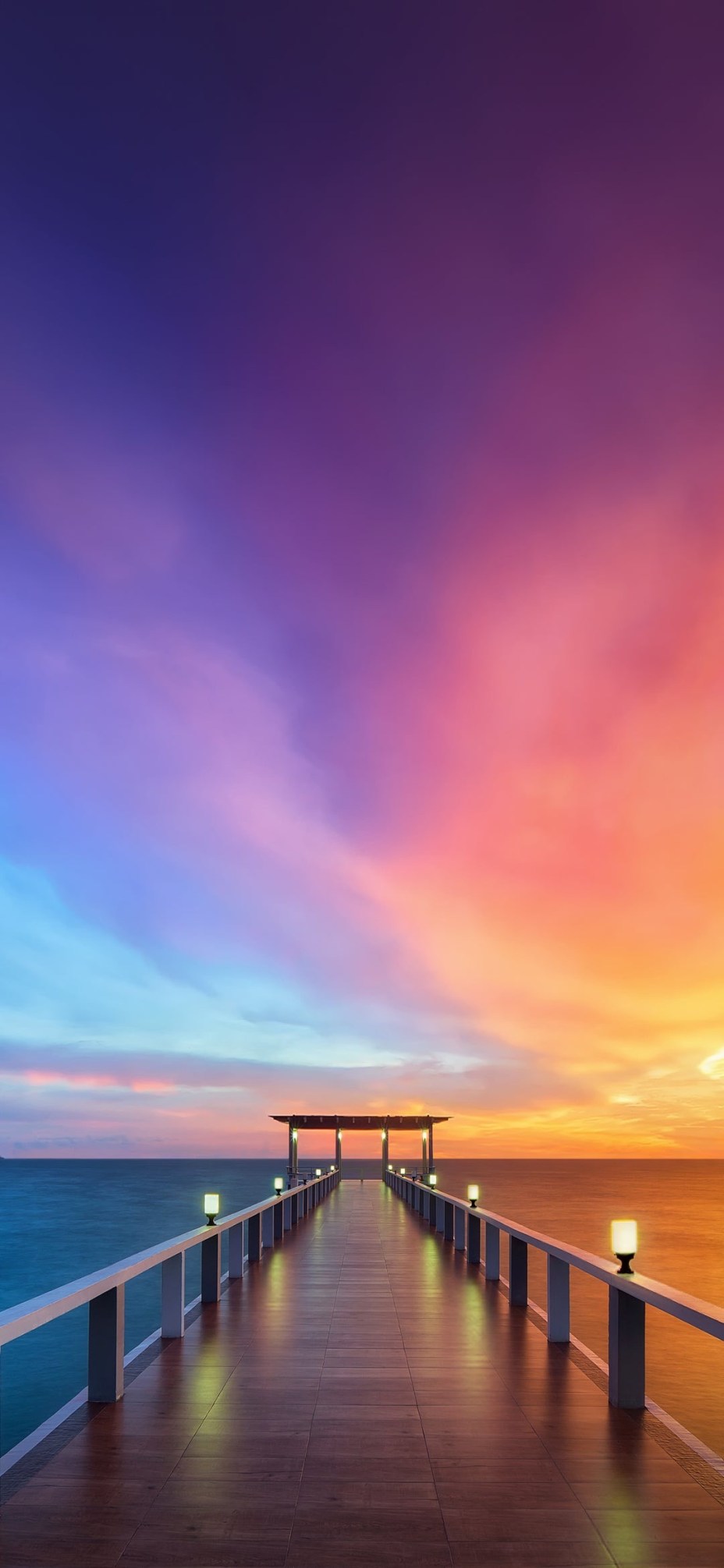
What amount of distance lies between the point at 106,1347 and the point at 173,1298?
1764mm

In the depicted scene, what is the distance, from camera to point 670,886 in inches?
874

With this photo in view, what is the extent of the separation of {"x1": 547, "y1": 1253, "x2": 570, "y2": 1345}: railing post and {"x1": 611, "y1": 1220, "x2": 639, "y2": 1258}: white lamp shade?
1.41 metres

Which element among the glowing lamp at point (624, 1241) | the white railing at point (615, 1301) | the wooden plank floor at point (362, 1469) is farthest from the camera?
the glowing lamp at point (624, 1241)

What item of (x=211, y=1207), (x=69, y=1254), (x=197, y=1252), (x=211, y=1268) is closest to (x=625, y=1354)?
(x=211, y=1268)

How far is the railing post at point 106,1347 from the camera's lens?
511cm

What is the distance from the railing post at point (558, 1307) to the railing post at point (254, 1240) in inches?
210

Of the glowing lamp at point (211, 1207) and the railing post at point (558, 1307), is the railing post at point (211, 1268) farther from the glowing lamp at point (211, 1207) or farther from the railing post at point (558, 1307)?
the railing post at point (558, 1307)

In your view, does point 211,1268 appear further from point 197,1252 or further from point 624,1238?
point 197,1252

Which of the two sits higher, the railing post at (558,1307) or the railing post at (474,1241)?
the railing post at (558,1307)

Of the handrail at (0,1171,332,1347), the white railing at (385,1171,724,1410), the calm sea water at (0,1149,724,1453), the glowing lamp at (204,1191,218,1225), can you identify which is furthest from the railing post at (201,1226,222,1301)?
the calm sea water at (0,1149,724,1453)

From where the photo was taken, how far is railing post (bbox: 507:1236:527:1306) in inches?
329

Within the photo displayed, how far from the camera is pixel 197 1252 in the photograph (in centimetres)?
4194

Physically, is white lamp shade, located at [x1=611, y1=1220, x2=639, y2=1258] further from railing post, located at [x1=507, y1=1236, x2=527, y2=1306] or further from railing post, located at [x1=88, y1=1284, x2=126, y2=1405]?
railing post, located at [x1=507, y1=1236, x2=527, y2=1306]

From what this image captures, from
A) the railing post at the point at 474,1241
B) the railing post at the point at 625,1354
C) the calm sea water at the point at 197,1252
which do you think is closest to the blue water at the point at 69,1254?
the calm sea water at the point at 197,1252
